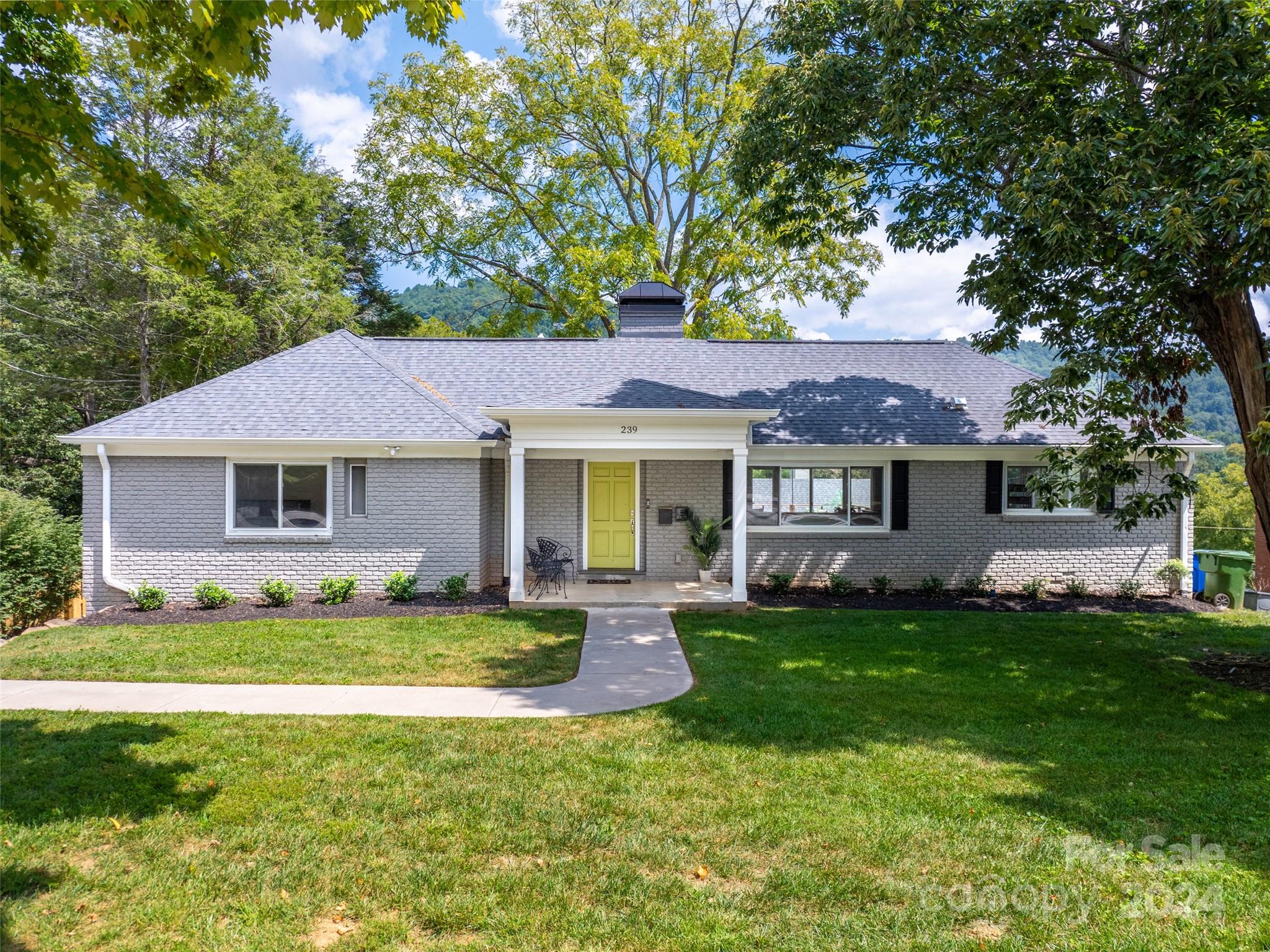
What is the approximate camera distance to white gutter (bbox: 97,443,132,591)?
12227mm

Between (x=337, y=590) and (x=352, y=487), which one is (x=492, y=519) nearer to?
(x=352, y=487)

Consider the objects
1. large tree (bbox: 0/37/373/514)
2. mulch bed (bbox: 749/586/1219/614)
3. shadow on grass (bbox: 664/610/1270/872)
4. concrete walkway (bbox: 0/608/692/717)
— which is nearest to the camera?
shadow on grass (bbox: 664/610/1270/872)

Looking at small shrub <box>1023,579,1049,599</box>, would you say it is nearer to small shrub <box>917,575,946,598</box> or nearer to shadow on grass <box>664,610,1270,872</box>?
small shrub <box>917,575,946,598</box>

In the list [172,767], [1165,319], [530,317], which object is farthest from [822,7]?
[530,317]

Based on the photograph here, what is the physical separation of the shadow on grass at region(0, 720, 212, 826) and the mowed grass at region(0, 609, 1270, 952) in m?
0.02

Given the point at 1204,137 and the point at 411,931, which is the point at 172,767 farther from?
the point at 1204,137

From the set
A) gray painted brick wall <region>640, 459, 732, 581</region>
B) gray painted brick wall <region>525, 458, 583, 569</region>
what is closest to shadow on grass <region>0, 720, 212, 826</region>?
gray painted brick wall <region>525, 458, 583, 569</region>

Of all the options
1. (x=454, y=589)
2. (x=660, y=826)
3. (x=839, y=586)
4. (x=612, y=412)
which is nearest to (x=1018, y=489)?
(x=839, y=586)

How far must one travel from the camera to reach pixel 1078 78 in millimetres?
9273

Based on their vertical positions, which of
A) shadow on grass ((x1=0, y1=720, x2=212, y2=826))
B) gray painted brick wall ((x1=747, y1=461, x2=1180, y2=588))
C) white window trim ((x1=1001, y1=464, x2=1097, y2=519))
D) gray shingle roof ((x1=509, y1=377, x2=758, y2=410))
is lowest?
shadow on grass ((x1=0, y1=720, x2=212, y2=826))

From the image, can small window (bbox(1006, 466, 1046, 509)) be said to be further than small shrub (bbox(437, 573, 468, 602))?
Yes

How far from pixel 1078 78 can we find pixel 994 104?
3.24ft

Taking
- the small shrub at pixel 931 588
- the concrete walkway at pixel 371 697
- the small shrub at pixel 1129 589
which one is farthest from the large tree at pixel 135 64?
the small shrub at pixel 1129 589

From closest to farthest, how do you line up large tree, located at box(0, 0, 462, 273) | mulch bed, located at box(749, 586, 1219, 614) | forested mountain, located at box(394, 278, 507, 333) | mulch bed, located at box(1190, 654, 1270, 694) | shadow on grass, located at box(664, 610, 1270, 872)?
large tree, located at box(0, 0, 462, 273), shadow on grass, located at box(664, 610, 1270, 872), mulch bed, located at box(1190, 654, 1270, 694), mulch bed, located at box(749, 586, 1219, 614), forested mountain, located at box(394, 278, 507, 333)
